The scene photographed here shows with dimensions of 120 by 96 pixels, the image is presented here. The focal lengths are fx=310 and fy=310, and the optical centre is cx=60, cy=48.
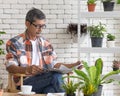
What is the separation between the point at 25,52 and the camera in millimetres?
3244

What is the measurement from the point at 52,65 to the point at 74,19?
3.53 feet

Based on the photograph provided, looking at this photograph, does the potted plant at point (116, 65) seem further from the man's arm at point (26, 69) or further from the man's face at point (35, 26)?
the man's arm at point (26, 69)

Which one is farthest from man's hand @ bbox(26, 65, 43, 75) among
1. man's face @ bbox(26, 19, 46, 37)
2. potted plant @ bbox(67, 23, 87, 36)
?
potted plant @ bbox(67, 23, 87, 36)

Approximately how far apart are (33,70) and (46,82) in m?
0.17

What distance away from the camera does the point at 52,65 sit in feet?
11.0

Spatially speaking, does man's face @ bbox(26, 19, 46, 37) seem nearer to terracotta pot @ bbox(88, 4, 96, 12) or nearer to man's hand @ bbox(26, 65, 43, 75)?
man's hand @ bbox(26, 65, 43, 75)

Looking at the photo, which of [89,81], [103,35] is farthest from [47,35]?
[89,81]

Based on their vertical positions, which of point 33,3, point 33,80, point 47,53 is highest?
point 33,3

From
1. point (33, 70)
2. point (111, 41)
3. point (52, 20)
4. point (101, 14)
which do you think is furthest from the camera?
point (52, 20)

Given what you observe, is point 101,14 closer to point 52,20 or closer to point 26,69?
point 52,20

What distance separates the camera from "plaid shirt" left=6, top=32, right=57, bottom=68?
319 centimetres

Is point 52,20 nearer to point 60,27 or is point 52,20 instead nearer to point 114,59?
point 60,27

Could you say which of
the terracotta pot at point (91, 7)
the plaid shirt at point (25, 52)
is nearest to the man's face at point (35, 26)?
the plaid shirt at point (25, 52)

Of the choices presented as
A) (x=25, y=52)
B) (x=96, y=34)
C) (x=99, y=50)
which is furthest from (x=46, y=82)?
(x=96, y=34)
